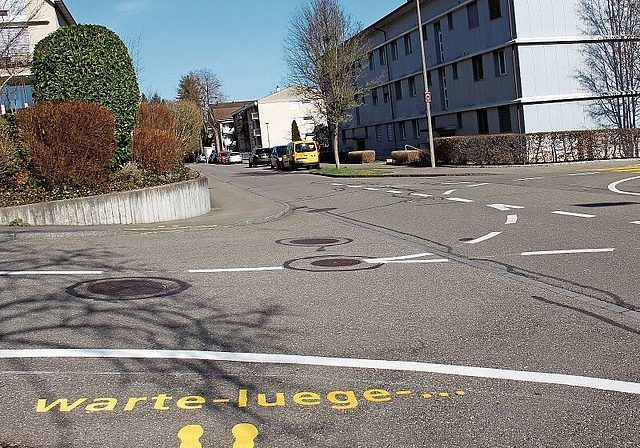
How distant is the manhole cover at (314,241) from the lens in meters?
12.7

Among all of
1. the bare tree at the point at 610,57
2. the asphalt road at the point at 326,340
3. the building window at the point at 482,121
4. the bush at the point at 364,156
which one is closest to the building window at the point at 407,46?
the bush at the point at 364,156

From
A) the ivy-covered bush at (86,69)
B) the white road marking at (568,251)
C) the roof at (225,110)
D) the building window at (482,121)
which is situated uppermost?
the roof at (225,110)

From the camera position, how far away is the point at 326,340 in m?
6.24

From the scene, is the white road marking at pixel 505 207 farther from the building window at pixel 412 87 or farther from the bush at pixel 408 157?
the building window at pixel 412 87

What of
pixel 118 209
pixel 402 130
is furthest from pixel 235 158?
pixel 118 209

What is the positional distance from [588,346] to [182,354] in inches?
120

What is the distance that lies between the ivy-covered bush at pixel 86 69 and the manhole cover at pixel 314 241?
280 inches

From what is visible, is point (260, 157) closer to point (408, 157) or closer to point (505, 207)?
point (408, 157)

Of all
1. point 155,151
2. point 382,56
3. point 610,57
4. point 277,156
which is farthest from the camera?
point 382,56

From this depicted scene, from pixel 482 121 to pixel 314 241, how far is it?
30429mm

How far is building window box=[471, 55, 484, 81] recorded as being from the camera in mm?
41000

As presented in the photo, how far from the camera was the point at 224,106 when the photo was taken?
164 m

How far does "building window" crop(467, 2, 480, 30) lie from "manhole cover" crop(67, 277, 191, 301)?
3493 cm

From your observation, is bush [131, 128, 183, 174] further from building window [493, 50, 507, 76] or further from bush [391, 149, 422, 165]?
building window [493, 50, 507, 76]
